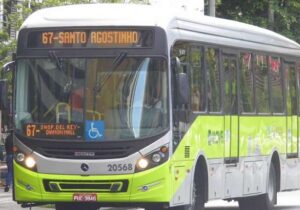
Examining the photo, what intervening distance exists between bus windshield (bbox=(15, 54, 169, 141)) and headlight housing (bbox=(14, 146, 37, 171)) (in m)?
0.28

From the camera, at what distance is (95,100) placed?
48.1 feet

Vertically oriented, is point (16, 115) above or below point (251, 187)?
above

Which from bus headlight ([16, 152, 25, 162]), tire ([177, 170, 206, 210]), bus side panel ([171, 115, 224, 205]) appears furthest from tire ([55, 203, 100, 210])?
tire ([177, 170, 206, 210])

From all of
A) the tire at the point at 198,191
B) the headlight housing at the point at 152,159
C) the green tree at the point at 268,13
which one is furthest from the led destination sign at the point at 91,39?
the green tree at the point at 268,13

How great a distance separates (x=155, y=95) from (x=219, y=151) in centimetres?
288

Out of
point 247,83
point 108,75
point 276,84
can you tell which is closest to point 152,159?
point 108,75

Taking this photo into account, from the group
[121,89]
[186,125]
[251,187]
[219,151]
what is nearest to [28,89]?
[121,89]

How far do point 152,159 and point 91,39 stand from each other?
6.57 feet

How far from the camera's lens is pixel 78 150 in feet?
48.2

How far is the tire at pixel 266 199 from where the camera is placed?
20.0 m

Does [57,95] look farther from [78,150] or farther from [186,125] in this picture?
[186,125]

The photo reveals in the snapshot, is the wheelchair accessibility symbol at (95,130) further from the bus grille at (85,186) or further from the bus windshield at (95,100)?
the bus grille at (85,186)

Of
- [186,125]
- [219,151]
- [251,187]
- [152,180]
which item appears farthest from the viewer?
[251,187]

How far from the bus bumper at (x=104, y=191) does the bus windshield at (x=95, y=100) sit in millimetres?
556
